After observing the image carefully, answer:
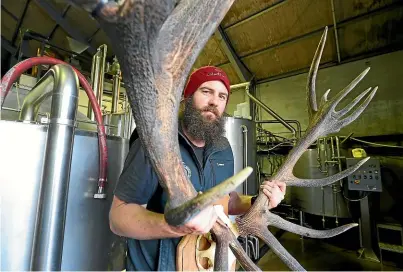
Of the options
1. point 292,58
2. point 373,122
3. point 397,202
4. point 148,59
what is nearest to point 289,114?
point 292,58

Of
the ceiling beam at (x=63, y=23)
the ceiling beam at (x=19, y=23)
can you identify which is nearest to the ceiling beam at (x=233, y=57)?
the ceiling beam at (x=63, y=23)

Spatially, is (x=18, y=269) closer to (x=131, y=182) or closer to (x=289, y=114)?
(x=131, y=182)

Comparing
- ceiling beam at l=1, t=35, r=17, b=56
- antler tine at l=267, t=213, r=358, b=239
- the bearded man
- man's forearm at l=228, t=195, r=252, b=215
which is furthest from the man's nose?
ceiling beam at l=1, t=35, r=17, b=56

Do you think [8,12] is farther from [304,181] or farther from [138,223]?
[304,181]

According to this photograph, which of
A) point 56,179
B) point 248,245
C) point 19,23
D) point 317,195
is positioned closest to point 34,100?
point 56,179

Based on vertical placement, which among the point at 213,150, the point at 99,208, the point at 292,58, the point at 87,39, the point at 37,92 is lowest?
the point at 99,208

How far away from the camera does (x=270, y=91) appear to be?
13.8 feet

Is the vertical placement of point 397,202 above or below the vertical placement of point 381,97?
below

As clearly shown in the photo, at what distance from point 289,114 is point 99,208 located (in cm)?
367

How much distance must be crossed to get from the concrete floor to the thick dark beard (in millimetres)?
1928

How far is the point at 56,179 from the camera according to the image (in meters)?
0.76

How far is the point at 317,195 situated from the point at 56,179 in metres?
2.95

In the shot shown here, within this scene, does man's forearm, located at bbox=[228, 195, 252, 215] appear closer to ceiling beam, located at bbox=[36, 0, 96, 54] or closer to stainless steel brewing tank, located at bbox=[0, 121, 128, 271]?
stainless steel brewing tank, located at bbox=[0, 121, 128, 271]

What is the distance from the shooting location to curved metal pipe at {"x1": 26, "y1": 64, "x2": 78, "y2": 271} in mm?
740
